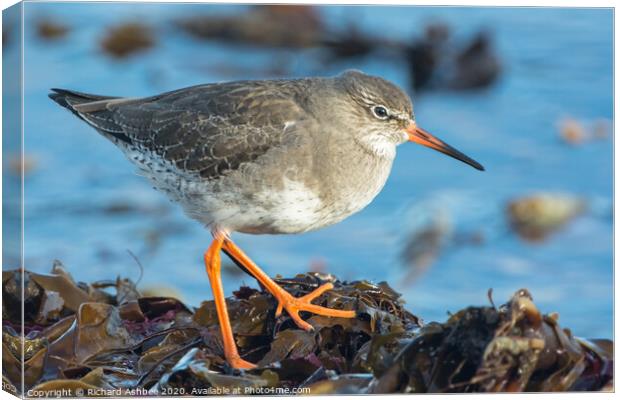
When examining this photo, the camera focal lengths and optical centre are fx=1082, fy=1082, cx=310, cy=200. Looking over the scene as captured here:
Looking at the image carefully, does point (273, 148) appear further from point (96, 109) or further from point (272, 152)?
point (96, 109)

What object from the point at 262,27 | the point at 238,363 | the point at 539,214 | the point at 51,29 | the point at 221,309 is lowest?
the point at 238,363

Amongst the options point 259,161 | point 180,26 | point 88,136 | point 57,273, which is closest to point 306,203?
point 259,161

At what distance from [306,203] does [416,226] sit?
15.4 feet

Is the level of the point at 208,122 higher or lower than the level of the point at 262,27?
lower

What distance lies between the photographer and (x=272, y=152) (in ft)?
21.9

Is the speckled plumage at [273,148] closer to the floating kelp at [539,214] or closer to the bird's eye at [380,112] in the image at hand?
the bird's eye at [380,112]

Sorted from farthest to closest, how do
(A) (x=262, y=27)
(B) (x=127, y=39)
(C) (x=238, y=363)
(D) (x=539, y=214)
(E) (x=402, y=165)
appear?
(A) (x=262, y=27)
(B) (x=127, y=39)
(D) (x=539, y=214)
(E) (x=402, y=165)
(C) (x=238, y=363)

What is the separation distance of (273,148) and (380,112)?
81 centimetres

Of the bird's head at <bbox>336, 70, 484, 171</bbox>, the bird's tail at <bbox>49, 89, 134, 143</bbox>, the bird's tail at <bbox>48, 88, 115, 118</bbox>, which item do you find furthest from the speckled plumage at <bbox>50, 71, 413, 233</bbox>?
the bird's tail at <bbox>48, 88, 115, 118</bbox>

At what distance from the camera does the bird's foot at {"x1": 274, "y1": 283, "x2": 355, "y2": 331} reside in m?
6.43

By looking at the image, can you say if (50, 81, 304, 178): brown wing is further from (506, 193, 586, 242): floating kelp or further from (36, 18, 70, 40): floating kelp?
(506, 193, 586, 242): floating kelp

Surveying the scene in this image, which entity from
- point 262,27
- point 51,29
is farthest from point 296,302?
point 262,27

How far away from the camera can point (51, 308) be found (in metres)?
7.11

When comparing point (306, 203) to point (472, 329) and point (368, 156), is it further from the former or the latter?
point (472, 329)
